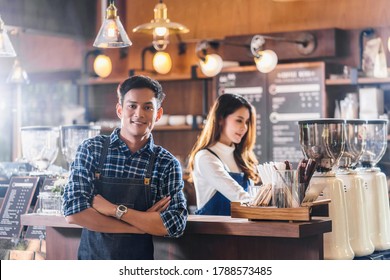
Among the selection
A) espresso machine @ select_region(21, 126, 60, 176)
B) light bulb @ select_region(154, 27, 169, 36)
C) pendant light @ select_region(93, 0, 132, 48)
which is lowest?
espresso machine @ select_region(21, 126, 60, 176)

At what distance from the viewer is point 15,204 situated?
3.19 metres

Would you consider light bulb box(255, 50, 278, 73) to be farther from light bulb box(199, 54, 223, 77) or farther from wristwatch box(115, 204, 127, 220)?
wristwatch box(115, 204, 127, 220)

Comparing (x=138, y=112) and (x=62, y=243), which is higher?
(x=138, y=112)

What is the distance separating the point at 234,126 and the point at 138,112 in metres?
0.92

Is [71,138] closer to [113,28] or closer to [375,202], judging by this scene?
[113,28]

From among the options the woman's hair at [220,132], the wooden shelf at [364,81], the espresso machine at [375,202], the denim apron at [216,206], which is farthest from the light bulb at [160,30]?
the espresso machine at [375,202]

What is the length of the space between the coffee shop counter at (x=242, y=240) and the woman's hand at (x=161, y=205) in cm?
14

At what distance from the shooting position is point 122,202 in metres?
2.48

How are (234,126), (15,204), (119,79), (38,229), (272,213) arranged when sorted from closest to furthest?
(272,213), (38,229), (15,204), (234,126), (119,79)

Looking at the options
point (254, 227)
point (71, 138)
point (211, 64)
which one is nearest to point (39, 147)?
point (71, 138)

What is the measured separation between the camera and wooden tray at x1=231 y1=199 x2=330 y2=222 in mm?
2363

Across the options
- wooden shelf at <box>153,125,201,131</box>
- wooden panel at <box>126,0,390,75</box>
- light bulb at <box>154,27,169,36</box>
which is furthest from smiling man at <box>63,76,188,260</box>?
wooden shelf at <box>153,125,201,131</box>

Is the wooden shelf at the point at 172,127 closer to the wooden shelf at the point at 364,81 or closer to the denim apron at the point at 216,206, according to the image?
the wooden shelf at the point at 364,81

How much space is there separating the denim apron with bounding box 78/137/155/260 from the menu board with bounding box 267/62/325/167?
8.98ft
